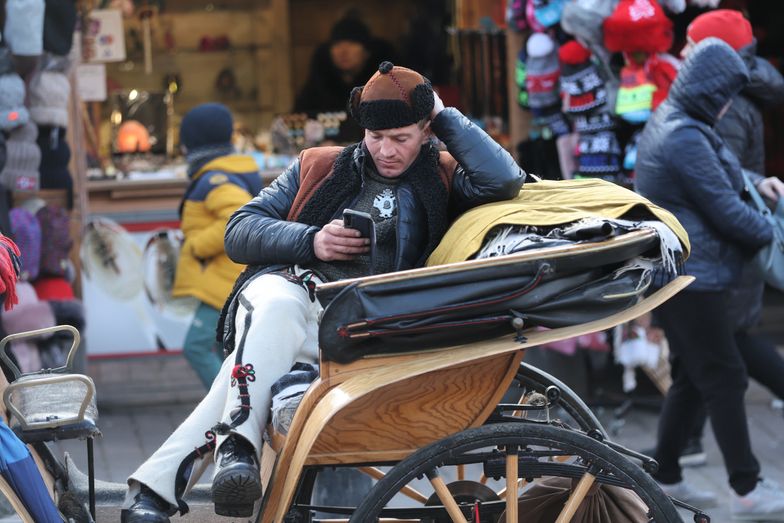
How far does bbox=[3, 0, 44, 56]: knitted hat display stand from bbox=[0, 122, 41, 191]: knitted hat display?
40 centimetres

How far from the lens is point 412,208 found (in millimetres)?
3908

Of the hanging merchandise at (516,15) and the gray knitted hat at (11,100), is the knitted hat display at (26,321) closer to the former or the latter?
the gray knitted hat at (11,100)

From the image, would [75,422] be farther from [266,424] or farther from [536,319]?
[536,319]

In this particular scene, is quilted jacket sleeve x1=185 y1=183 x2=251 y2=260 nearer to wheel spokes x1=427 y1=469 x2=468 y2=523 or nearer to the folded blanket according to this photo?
the folded blanket

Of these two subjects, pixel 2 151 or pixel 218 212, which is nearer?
pixel 218 212

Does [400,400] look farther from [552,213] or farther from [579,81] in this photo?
[579,81]

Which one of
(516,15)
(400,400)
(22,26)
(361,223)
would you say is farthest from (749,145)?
(22,26)

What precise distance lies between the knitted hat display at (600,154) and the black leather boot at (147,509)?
388 cm

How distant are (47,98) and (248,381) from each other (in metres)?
3.67

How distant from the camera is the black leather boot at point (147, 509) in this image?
3.59 m

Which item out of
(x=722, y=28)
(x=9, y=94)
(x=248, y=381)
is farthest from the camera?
(x=9, y=94)

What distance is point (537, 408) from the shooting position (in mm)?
3752

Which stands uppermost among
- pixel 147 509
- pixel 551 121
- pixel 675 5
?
pixel 675 5

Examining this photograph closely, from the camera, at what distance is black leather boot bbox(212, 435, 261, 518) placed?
3.41 metres
